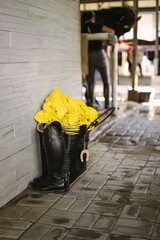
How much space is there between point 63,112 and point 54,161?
22.0 inches

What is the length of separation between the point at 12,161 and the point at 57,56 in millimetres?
1580

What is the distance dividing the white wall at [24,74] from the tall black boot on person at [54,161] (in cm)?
25

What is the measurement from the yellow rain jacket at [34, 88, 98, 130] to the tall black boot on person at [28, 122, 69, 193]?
9.6 inches

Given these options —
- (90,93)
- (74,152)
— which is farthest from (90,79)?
(74,152)

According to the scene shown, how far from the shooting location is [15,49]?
315cm

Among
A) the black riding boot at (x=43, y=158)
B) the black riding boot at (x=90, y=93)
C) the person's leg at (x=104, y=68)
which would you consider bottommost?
the black riding boot at (x=43, y=158)

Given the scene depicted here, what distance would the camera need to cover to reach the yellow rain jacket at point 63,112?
3508mm

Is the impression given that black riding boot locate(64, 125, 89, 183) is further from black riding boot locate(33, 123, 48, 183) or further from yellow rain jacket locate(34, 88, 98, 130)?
black riding boot locate(33, 123, 48, 183)

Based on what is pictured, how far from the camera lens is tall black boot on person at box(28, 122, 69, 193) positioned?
3.23 metres

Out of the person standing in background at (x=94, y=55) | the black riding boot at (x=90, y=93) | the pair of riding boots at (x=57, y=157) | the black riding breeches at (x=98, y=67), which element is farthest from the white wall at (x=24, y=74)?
the black riding boot at (x=90, y=93)

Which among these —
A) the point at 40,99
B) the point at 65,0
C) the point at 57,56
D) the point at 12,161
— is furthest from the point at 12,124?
the point at 65,0

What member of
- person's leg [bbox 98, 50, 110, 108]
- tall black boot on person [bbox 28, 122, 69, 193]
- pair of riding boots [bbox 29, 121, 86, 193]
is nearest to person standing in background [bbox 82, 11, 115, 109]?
person's leg [bbox 98, 50, 110, 108]

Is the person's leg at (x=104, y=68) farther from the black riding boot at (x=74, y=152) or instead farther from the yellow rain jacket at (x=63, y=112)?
the black riding boot at (x=74, y=152)

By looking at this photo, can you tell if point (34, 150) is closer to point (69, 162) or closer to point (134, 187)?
point (69, 162)
